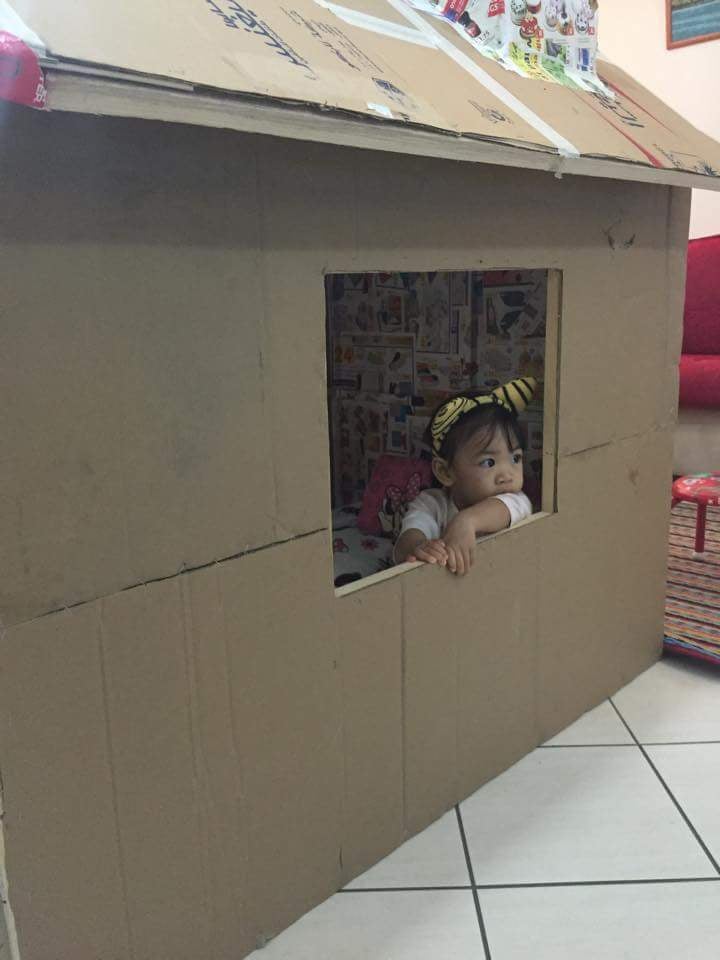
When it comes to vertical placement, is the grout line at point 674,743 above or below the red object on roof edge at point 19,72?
below

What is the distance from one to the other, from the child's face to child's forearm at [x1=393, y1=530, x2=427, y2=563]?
129mm

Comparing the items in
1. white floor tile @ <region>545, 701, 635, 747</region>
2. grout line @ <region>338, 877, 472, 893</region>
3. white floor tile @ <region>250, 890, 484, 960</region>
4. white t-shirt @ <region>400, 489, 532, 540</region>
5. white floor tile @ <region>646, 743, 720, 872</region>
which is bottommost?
white floor tile @ <region>250, 890, 484, 960</region>

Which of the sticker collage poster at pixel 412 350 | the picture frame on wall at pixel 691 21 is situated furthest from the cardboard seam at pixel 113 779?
the picture frame on wall at pixel 691 21

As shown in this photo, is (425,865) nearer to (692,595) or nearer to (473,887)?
(473,887)

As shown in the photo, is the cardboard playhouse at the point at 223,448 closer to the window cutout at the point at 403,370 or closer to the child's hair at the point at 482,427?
the child's hair at the point at 482,427

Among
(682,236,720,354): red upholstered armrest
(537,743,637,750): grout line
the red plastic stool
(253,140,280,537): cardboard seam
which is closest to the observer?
(253,140,280,537): cardboard seam

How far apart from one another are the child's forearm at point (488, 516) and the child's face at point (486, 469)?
0.08 m

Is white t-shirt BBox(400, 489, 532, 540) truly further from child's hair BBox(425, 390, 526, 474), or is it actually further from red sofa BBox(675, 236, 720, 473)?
red sofa BBox(675, 236, 720, 473)

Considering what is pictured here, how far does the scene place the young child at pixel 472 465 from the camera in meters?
1.27

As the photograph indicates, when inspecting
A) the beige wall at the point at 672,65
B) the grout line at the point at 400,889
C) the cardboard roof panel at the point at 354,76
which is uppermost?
the beige wall at the point at 672,65

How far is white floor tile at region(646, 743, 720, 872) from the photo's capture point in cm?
110

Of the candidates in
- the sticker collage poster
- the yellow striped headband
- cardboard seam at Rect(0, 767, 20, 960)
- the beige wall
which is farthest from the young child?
the beige wall

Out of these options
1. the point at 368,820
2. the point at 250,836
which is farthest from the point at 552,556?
the point at 250,836

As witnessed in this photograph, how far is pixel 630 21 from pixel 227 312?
119 inches
